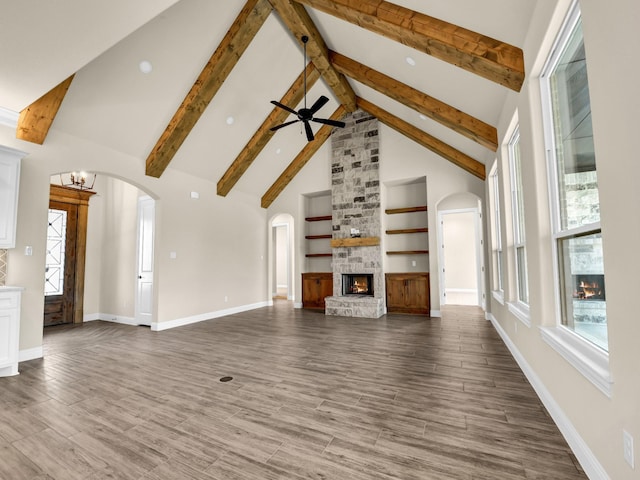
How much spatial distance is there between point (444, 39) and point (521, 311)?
300cm

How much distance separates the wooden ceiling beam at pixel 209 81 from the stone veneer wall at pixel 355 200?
11.4 feet

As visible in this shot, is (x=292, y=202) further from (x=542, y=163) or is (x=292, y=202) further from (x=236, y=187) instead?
(x=542, y=163)

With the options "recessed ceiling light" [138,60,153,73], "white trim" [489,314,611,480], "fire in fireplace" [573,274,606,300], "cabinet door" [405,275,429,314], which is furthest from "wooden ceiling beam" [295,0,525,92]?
"cabinet door" [405,275,429,314]

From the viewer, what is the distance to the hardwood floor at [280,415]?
1.72 metres

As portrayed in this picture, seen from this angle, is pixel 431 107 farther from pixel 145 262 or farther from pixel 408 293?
pixel 145 262

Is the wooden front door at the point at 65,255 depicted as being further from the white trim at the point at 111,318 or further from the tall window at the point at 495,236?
the tall window at the point at 495,236

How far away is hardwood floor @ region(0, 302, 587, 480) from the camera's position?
1.72 metres

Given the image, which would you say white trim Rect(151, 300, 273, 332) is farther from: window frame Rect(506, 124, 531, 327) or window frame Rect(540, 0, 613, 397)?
window frame Rect(540, 0, 613, 397)

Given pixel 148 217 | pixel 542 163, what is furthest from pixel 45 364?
pixel 542 163

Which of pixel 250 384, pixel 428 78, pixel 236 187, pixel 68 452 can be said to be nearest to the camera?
pixel 68 452

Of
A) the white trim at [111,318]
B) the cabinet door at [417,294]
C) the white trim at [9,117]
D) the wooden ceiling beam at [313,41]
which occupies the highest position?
the wooden ceiling beam at [313,41]

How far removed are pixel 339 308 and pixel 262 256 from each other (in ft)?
8.98

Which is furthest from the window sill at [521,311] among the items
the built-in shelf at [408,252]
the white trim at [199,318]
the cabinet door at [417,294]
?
the white trim at [199,318]

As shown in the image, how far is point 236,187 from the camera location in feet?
23.9
